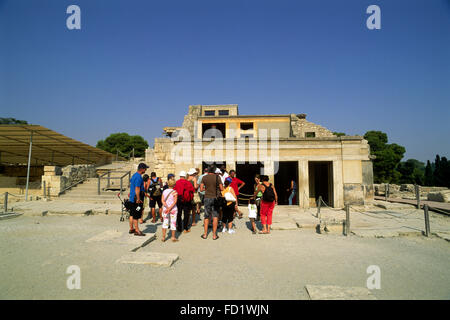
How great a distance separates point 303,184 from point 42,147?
16.9 metres

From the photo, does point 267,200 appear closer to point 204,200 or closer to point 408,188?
point 204,200

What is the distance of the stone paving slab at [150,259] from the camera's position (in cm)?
407

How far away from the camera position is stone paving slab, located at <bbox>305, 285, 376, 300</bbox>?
118 inches

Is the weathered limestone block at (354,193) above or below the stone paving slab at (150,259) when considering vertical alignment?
above

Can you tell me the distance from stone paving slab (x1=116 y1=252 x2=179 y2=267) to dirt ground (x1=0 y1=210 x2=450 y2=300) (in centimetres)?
11

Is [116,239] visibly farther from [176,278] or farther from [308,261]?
[308,261]

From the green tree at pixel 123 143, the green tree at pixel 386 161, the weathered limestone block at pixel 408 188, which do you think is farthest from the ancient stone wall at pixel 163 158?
the green tree at pixel 123 143

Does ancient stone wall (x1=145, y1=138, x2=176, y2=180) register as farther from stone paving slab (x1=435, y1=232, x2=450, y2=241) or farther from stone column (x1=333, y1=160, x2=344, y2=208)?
stone paving slab (x1=435, y1=232, x2=450, y2=241)

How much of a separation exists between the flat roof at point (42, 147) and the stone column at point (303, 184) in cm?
1331

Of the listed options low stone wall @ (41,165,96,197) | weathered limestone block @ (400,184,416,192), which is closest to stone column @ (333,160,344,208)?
low stone wall @ (41,165,96,197)

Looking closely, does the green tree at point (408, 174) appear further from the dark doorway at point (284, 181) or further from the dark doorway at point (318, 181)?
the dark doorway at point (318, 181)

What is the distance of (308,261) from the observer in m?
4.45
